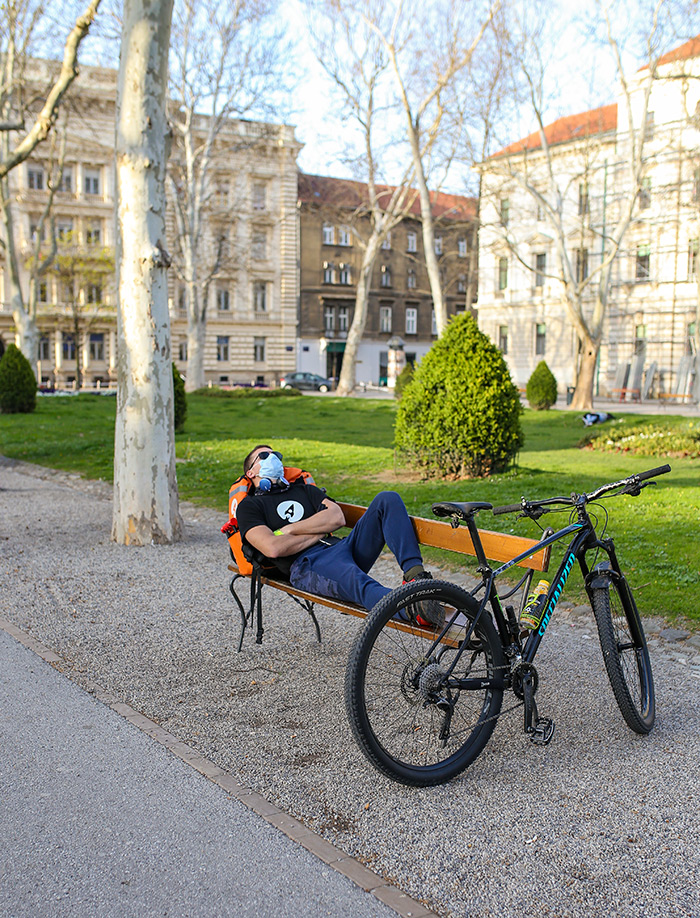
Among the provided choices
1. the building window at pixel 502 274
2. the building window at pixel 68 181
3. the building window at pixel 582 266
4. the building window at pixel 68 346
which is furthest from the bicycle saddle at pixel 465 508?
the building window at pixel 68 181

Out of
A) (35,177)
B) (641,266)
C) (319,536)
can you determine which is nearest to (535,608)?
(319,536)

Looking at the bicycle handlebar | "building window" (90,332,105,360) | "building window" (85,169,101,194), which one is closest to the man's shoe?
the bicycle handlebar

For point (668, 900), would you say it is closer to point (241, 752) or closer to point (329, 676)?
point (241, 752)

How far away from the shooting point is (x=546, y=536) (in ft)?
13.2

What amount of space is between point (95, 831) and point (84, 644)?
8.03ft

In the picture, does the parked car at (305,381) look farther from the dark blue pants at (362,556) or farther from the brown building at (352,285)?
the dark blue pants at (362,556)

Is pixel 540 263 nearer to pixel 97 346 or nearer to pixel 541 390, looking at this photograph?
pixel 541 390

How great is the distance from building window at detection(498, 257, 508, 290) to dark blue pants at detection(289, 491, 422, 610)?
52.9 meters

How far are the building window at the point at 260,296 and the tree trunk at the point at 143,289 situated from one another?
2170 inches

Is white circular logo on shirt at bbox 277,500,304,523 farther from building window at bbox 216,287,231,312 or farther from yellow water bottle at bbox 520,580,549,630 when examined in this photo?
building window at bbox 216,287,231,312

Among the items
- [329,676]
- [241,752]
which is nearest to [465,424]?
[329,676]

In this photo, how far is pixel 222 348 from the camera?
62.1 metres

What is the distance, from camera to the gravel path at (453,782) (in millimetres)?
2967

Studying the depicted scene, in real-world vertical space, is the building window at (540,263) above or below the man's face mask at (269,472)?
above
